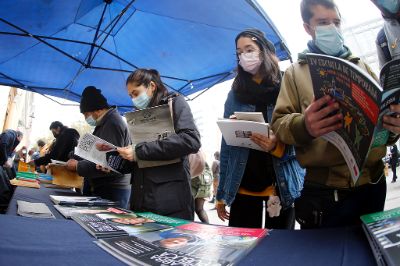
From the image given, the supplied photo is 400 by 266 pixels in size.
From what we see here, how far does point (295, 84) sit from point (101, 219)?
2.98ft

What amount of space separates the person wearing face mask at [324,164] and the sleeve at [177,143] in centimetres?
59

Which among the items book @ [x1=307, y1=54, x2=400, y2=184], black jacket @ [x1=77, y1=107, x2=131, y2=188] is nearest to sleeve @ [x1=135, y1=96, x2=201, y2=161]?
black jacket @ [x1=77, y1=107, x2=131, y2=188]

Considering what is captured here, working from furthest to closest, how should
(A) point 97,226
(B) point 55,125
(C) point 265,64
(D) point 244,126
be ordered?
1. (B) point 55,125
2. (C) point 265,64
3. (D) point 244,126
4. (A) point 97,226

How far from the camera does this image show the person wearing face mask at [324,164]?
957mm

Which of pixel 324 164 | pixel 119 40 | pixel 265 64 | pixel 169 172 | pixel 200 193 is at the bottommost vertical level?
pixel 200 193

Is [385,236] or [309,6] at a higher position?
[309,6]

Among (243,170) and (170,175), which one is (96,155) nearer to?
(170,175)

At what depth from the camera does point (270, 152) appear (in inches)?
53.2

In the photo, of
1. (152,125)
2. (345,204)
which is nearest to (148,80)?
(152,125)

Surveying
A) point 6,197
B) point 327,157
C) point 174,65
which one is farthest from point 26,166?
point 327,157

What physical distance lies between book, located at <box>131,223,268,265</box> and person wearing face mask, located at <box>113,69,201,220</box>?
519mm

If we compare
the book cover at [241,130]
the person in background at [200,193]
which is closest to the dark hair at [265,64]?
the book cover at [241,130]

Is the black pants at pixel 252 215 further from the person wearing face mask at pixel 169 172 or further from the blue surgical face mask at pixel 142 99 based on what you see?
the blue surgical face mask at pixel 142 99

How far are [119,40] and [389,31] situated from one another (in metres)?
2.88
